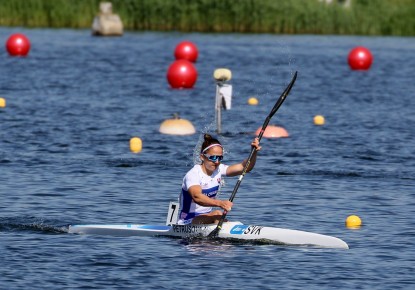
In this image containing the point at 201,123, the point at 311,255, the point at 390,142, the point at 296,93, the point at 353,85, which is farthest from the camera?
the point at 353,85

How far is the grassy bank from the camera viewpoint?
65.0 meters

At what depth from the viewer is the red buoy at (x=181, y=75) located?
1606 inches

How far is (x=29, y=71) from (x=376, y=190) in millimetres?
26851

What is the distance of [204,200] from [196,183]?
1.00ft

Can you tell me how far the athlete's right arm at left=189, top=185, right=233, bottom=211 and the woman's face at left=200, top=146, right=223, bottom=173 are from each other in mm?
330

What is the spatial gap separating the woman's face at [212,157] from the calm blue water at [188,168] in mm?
1029

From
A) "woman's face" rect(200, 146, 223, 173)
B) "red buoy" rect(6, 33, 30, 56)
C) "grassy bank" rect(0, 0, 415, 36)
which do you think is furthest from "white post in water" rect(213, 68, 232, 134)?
"grassy bank" rect(0, 0, 415, 36)

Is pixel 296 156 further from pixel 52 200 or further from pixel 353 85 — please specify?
pixel 353 85

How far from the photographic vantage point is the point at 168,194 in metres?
→ 20.9

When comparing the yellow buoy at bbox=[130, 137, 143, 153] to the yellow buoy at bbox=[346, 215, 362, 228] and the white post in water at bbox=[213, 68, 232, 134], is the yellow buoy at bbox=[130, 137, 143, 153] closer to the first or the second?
the white post in water at bbox=[213, 68, 232, 134]

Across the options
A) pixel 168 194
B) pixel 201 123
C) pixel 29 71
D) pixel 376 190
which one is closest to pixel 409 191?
pixel 376 190

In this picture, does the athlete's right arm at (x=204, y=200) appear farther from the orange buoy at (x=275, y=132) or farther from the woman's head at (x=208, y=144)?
the orange buoy at (x=275, y=132)

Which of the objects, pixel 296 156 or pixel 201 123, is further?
pixel 201 123

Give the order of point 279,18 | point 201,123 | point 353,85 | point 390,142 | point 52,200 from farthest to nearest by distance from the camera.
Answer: point 279,18 < point 353,85 < point 201,123 < point 390,142 < point 52,200
